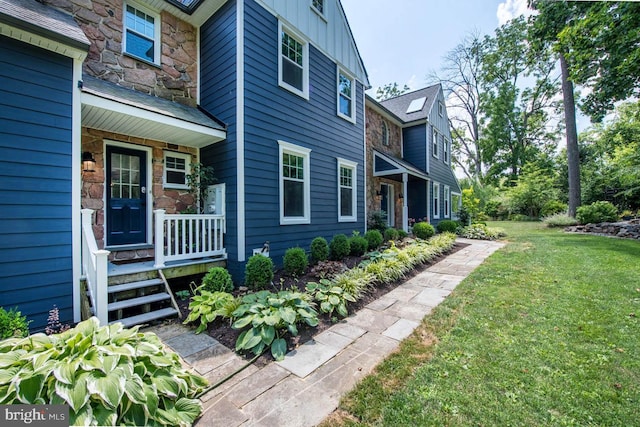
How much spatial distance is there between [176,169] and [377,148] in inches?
312

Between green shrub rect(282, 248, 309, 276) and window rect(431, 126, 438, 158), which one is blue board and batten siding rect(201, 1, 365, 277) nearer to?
green shrub rect(282, 248, 309, 276)

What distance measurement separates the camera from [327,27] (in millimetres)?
7207

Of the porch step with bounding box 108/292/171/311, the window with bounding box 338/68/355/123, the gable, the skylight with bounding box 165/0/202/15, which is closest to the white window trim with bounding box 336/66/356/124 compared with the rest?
the window with bounding box 338/68/355/123

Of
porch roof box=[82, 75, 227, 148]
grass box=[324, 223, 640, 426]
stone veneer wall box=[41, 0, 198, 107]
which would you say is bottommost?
grass box=[324, 223, 640, 426]

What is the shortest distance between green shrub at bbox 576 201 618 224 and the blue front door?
16.9 meters

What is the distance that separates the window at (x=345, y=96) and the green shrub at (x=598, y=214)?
1200cm

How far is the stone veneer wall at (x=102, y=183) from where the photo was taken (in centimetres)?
466

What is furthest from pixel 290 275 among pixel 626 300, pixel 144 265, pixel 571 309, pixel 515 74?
pixel 515 74

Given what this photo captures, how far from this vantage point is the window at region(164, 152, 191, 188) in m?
5.55

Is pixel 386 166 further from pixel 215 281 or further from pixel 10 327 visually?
pixel 10 327

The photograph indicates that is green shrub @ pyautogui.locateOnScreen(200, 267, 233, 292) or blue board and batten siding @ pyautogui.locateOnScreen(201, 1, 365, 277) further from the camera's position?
blue board and batten siding @ pyautogui.locateOnScreen(201, 1, 365, 277)

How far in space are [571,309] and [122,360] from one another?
17.0ft

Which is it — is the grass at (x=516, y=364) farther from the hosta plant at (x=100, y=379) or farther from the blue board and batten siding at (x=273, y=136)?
the blue board and batten siding at (x=273, y=136)

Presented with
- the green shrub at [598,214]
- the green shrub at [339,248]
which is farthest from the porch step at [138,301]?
the green shrub at [598,214]
